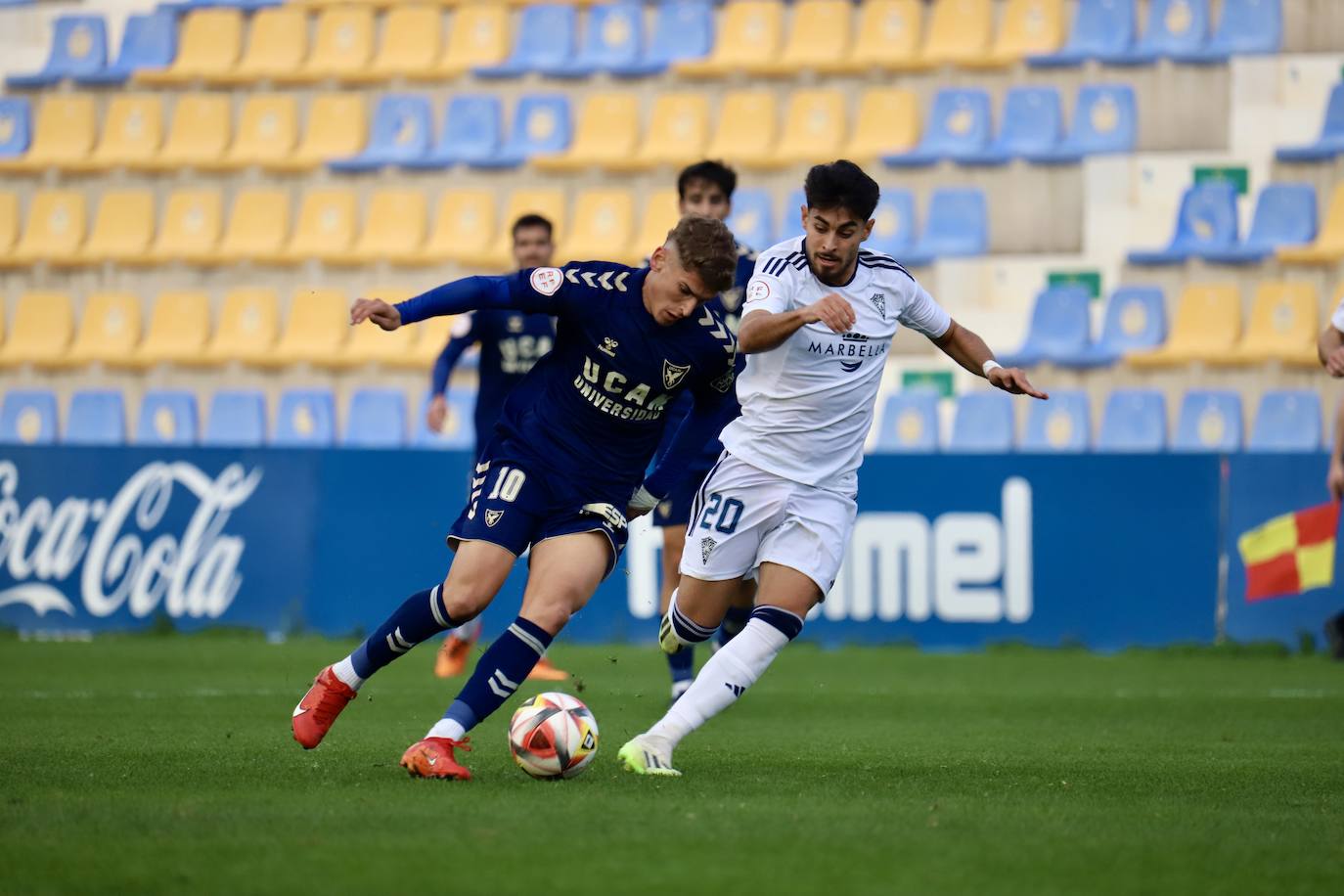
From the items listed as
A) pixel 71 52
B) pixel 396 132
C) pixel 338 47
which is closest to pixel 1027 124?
pixel 396 132

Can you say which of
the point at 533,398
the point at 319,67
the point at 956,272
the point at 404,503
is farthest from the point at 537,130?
the point at 533,398

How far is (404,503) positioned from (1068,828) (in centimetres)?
917

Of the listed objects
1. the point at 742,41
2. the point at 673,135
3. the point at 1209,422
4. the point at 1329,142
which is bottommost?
the point at 1209,422

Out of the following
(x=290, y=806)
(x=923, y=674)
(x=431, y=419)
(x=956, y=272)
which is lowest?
(x=923, y=674)

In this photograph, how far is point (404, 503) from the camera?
1348 cm

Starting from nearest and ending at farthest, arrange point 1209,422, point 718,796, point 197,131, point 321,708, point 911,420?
1. point 718,796
2. point 321,708
3. point 1209,422
4. point 911,420
5. point 197,131

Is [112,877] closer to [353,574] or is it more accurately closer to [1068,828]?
[1068,828]

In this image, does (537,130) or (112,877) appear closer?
(112,877)

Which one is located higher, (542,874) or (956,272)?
(956,272)

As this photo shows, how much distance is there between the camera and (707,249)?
19.0ft

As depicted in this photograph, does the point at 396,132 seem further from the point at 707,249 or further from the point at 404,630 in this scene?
the point at 707,249

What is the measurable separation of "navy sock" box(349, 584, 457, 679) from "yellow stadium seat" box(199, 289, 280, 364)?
38.1ft

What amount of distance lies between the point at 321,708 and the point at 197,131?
14.1 meters

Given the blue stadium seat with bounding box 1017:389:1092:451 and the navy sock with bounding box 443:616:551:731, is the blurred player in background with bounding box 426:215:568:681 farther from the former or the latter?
the blue stadium seat with bounding box 1017:389:1092:451
